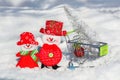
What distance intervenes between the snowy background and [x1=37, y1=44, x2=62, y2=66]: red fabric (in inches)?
2.6

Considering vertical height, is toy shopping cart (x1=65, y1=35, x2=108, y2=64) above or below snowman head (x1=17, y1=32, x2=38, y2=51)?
below

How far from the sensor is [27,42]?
8.61 feet

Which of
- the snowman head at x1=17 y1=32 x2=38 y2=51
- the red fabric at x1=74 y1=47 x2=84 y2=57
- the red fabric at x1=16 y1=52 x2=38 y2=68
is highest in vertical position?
the snowman head at x1=17 y1=32 x2=38 y2=51

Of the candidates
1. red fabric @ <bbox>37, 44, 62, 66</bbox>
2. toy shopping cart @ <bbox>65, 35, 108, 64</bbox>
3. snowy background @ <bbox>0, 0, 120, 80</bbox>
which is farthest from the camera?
toy shopping cart @ <bbox>65, 35, 108, 64</bbox>

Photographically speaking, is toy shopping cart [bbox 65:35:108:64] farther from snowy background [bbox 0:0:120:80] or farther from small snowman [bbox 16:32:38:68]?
small snowman [bbox 16:32:38:68]

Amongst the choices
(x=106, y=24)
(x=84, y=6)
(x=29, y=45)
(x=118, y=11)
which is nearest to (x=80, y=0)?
(x=84, y=6)

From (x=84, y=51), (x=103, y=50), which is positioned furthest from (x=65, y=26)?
(x=103, y=50)

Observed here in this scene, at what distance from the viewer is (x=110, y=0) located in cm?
419

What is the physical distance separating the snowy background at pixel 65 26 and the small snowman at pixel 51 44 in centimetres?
7

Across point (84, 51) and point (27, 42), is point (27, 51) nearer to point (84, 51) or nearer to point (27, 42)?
point (27, 42)

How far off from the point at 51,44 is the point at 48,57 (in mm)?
94

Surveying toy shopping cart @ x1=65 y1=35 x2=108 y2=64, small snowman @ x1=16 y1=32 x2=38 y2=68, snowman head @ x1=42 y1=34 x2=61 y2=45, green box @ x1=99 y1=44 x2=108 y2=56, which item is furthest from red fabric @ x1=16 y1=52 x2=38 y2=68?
green box @ x1=99 y1=44 x2=108 y2=56

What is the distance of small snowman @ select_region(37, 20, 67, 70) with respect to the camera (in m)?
2.57

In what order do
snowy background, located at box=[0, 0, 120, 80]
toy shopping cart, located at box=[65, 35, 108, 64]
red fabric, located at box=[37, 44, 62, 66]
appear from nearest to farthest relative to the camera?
snowy background, located at box=[0, 0, 120, 80] → red fabric, located at box=[37, 44, 62, 66] → toy shopping cart, located at box=[65, 35, 108, 64]
